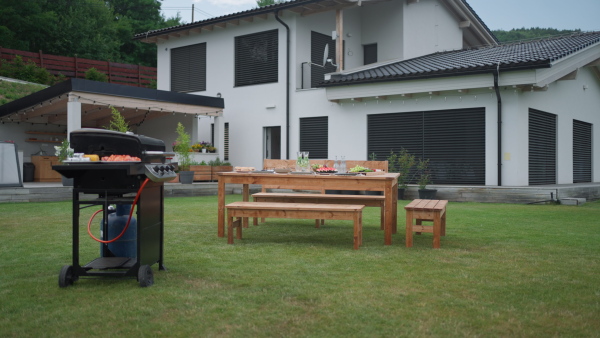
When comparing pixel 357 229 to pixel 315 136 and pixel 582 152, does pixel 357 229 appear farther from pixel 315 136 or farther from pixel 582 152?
pixel 582 152

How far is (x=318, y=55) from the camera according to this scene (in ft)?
60.8

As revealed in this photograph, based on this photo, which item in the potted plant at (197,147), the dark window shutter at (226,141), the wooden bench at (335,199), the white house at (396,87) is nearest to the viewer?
the wooden bench at (335,199)

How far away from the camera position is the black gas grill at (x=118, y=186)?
430 centimetres

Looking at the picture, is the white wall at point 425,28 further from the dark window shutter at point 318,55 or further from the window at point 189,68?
the window at point 189,68

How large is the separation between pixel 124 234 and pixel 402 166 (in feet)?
34.9

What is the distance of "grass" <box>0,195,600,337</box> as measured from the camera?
3.30 m

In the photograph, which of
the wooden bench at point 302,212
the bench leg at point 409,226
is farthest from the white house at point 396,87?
the wooden bench at point 302,212

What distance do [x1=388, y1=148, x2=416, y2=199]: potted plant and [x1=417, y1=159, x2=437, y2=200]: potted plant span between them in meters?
0.22

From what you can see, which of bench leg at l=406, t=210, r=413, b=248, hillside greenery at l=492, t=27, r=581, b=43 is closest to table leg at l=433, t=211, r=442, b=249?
bench leg at l=406, t=210, r=413, b=248

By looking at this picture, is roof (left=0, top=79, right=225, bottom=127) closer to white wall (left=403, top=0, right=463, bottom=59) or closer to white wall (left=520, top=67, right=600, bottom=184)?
white wall (left=403, top=0, right=463, bottom=59)

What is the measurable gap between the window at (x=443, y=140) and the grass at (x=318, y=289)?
703cm

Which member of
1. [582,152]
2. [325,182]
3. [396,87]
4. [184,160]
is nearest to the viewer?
Result: [325,182]

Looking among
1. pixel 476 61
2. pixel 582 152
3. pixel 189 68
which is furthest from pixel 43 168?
pixel 582 152

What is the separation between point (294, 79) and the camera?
17.6 metres
